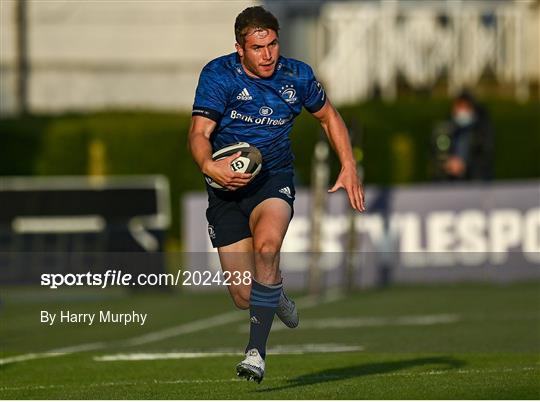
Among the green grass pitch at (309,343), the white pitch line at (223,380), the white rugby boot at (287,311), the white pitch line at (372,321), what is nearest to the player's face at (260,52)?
the white rugby boot at (287,311)

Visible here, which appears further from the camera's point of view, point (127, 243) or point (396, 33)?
point (396, 33)

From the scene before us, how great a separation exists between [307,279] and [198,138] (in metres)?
11.7

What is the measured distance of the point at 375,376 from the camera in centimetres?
1134

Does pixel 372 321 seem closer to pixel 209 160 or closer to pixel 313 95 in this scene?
pixel 313 95

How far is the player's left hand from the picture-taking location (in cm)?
1034

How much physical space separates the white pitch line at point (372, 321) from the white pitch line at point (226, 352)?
2.06 meters

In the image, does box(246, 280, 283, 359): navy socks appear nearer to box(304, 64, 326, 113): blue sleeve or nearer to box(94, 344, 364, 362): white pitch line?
box(304, 64, 326, 113): blue sleeve

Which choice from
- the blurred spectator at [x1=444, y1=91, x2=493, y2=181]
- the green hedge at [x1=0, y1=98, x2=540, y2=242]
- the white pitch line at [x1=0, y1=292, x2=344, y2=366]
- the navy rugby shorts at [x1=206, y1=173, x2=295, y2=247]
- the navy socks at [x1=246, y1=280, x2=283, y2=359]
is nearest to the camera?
the navy socks at [x1=246, y1=280, x2=283, y2=359]

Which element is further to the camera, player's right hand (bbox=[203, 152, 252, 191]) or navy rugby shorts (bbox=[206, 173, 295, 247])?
navy rugby shorts (bbox=[206, 173, 295, 247])

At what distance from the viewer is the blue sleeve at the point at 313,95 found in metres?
10.4

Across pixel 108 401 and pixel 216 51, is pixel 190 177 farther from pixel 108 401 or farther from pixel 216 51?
pixel 108 401

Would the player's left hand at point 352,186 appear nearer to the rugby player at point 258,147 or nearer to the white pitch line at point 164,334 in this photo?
the rugby player at point 258,147

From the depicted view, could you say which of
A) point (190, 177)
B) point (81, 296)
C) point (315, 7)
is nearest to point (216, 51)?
point (315, 7)

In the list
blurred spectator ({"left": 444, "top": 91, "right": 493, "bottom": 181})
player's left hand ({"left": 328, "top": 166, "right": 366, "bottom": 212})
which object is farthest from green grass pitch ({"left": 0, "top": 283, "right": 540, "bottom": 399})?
blurred spectator ({"left": 444, "top": 91, "right": 493, "bottom": 181})
